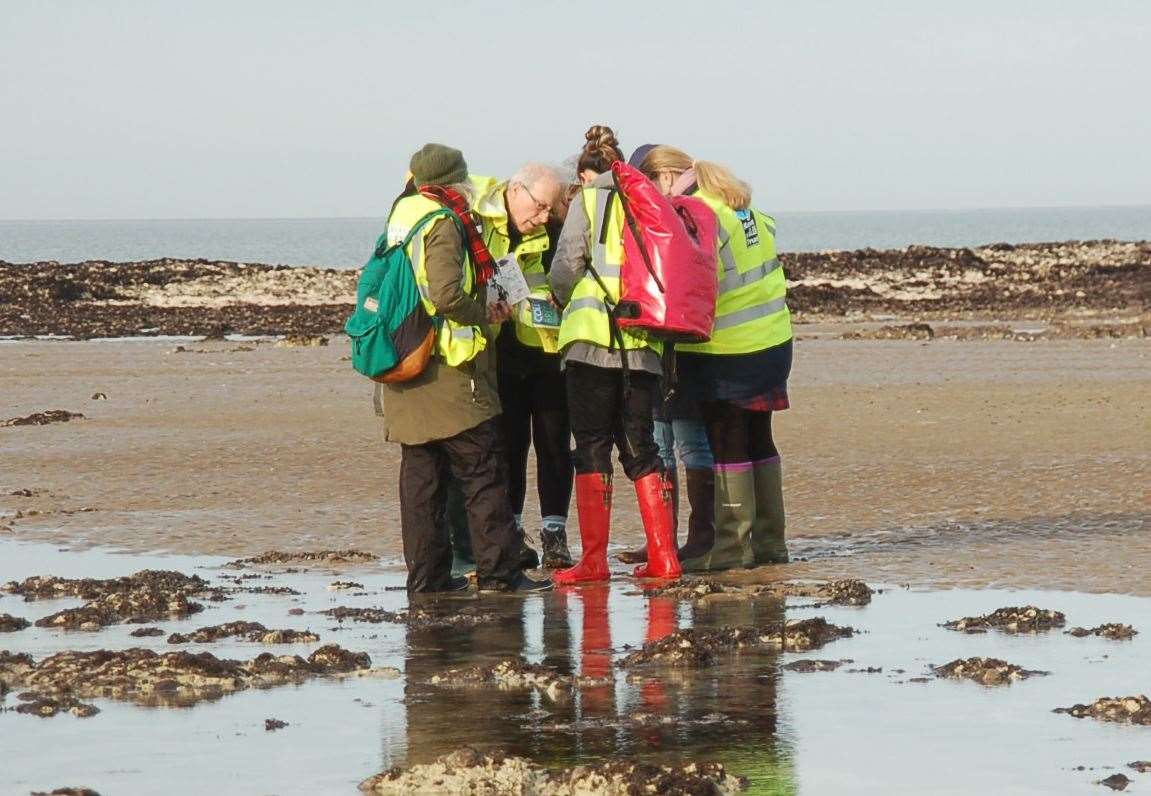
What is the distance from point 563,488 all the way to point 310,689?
2.80 meters

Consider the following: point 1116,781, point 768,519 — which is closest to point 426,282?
point 768,519

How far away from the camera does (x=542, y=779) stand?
186 inches

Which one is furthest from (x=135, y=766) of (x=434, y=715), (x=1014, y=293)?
(x=1014, y=293)

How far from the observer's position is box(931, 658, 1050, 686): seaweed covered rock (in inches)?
231

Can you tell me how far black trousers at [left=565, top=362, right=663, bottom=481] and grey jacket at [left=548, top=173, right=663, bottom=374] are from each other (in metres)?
0.05

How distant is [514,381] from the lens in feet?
27.8

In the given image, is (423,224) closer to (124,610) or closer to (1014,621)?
(124,610)

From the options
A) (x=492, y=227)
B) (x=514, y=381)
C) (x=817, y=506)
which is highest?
(x=492, y=227)

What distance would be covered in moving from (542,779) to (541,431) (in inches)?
155

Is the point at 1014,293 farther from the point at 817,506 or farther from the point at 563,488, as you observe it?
the point at 563,488

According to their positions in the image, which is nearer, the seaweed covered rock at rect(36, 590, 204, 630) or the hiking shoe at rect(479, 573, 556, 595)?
the seaweed covered rock at rect(36, 590, 204, 630)

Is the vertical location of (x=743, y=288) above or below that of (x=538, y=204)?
below

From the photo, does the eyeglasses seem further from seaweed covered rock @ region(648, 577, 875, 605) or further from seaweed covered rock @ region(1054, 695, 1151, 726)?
seaweed covered rock @ region(1054, 695, 1151, 726)

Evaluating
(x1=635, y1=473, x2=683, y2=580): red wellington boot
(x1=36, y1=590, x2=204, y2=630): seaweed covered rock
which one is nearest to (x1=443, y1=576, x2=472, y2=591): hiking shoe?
(x1=635, y1=473, x2=683, y2=580): red wellington boot
